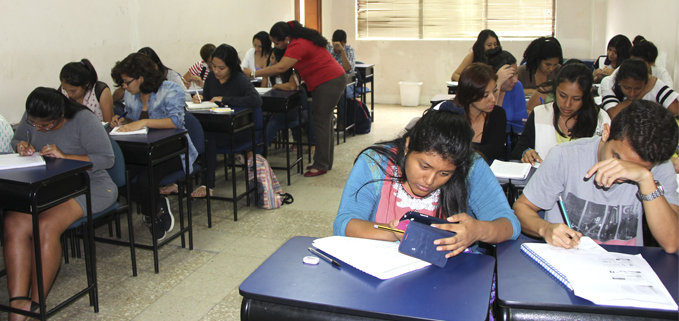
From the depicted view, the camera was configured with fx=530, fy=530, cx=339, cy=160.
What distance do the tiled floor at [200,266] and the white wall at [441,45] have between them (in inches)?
201

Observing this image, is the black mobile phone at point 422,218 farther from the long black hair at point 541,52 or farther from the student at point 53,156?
the long black hair at point 541,52

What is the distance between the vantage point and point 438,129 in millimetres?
1598

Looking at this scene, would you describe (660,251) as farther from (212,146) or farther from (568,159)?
(212,146)

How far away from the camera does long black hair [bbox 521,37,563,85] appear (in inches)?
174

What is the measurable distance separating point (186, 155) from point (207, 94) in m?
1.48

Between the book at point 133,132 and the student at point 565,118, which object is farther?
the book at point 133,132

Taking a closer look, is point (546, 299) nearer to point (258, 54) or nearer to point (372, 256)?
point (372, 256)

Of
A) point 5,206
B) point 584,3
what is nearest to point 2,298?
point 5,206

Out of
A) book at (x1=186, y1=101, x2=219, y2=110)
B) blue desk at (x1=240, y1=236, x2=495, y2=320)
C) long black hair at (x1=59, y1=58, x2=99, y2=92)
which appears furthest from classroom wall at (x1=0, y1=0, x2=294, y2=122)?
blue desk at (x1=240, y1=236, x2=495, y2=320)

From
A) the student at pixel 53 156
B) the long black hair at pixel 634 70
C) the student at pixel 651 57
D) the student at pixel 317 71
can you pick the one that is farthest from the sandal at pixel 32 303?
the student at pixel 651 57

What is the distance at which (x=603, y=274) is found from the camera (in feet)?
4.43

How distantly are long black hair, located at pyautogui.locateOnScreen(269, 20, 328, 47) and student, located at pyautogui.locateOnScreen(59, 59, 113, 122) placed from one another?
6.03ft

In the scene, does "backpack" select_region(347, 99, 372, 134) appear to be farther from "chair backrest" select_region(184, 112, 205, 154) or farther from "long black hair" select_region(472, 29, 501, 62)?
"chair backrest" select_region(184, 112, 205, 154)

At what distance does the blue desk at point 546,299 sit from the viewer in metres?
1.23
